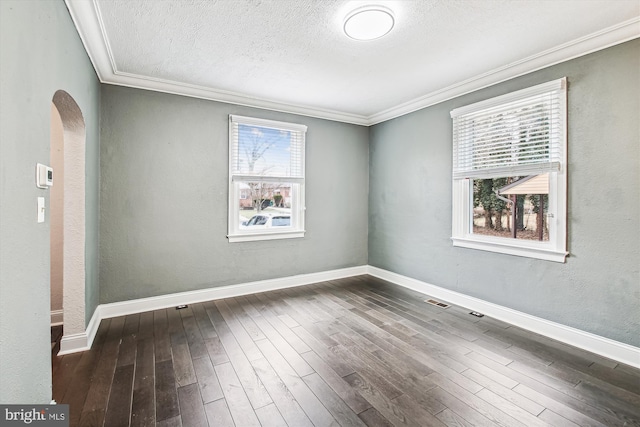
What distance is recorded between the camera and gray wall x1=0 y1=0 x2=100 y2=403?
117 cm

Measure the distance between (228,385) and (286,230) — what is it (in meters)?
2.45

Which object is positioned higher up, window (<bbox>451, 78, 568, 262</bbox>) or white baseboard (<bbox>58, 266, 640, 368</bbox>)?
window (<bbox>451, 78, 568, 262</bbox>)

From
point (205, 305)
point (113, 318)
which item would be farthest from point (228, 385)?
point (113, 318)

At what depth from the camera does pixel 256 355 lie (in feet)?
7.97

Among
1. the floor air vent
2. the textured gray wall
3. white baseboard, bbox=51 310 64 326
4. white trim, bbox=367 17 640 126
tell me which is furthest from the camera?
the floor air vent

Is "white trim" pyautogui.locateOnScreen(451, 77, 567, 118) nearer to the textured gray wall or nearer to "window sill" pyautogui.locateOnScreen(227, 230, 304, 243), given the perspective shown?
the textured gray wall

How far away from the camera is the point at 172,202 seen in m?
3.51

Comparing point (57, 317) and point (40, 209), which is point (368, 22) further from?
point (57, 317)

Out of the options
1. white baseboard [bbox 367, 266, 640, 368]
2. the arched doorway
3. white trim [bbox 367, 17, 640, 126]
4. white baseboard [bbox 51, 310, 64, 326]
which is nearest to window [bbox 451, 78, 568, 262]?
white trim [bbox 367, 17, 640, 126]

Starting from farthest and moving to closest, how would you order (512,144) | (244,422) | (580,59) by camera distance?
(512,144), (580,59), (244,422)

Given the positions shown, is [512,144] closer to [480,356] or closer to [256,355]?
[480,356]

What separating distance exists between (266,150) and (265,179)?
419 mm

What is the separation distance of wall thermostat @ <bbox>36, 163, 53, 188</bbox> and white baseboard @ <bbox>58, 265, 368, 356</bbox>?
1.59m

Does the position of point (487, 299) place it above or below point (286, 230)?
below
